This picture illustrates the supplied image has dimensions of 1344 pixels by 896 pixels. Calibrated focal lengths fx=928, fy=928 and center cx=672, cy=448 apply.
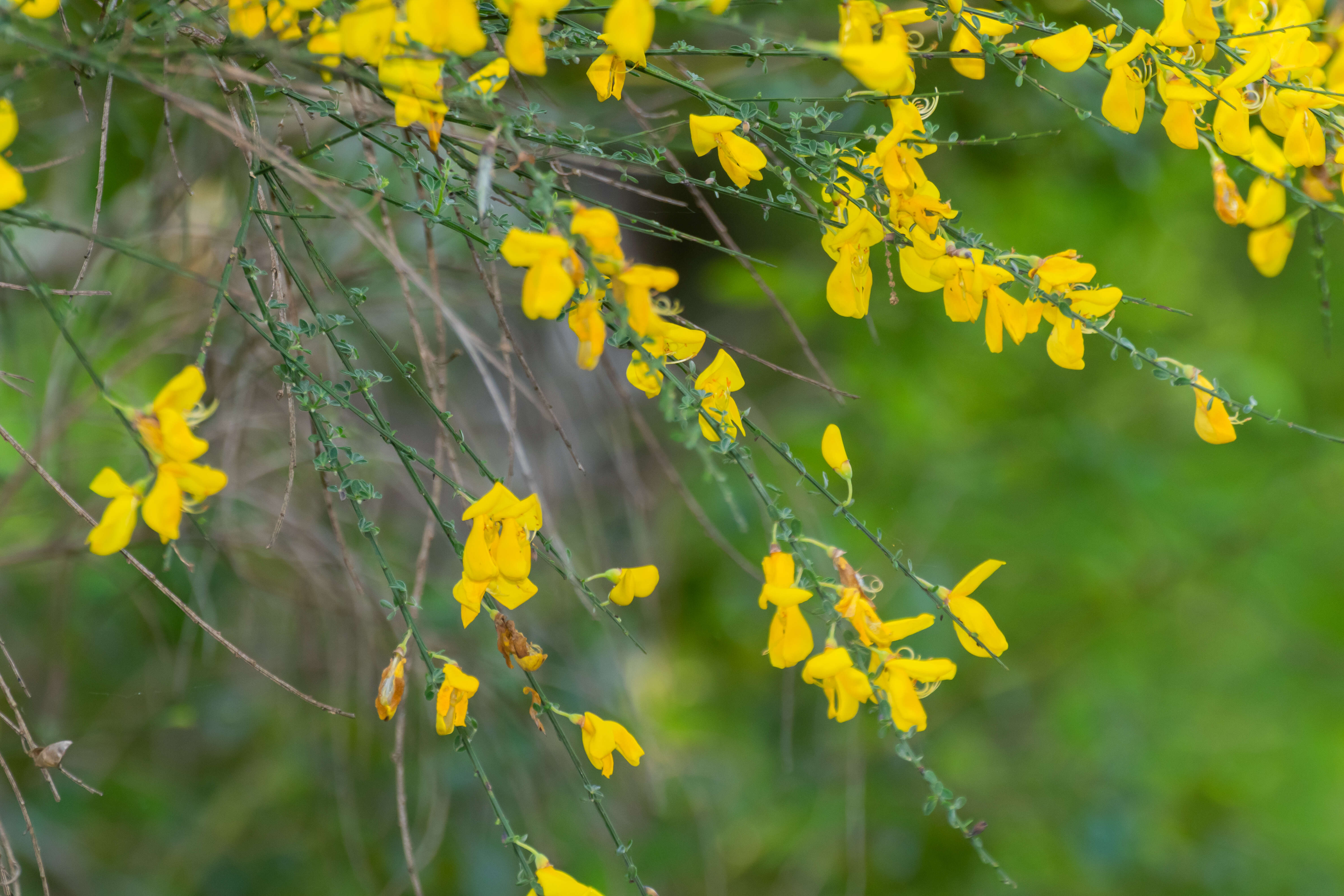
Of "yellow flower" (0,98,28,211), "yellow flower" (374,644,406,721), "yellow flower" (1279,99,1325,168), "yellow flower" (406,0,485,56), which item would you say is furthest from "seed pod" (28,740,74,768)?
"yellow flower" (1279,99,1325,168)

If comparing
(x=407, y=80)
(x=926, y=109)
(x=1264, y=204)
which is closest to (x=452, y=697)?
(x=407, y=80)

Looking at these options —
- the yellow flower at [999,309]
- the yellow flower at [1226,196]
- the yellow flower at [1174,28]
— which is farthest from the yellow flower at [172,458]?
the yellow flower at [1226,196]

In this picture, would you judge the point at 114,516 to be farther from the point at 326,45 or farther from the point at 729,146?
the point at 729,146

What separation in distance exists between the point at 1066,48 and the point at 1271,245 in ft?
1.02

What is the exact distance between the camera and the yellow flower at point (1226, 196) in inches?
22.5

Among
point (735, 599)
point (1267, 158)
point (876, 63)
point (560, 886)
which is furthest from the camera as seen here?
point (735, 599)

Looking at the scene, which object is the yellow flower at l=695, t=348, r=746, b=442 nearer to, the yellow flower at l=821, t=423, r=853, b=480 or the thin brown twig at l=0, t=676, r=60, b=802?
the yellow flower at l=821, t=423, r=853, b=480

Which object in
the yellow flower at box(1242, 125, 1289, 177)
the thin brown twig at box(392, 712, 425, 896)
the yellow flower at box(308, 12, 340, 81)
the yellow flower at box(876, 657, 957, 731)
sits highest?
the yellow flower at box(308, 12, 340, 81)

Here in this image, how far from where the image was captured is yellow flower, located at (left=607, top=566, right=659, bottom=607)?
433mm

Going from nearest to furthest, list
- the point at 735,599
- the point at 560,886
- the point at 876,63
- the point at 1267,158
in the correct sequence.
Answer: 1. the point at 876,63
2. the point at 560,886
3. the point at 1267,158
4. the point at 735,599

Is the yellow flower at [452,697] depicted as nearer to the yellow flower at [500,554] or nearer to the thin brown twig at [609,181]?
the yellow flower at [500,554]

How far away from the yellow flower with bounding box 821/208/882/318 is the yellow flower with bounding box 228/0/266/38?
264 mm

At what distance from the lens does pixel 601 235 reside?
0.34 meters

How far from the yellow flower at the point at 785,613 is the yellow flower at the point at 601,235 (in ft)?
0.44
